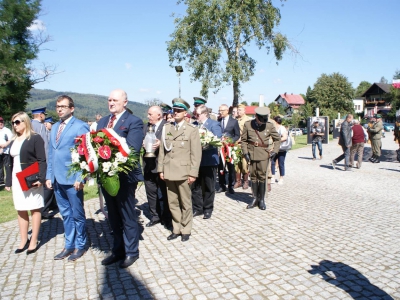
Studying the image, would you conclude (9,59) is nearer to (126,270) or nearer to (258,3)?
(258,3)

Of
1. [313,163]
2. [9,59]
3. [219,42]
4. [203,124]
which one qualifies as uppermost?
[219,42]

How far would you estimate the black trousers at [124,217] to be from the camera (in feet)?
14.9

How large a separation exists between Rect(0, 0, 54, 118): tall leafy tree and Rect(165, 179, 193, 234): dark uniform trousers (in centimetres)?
2016

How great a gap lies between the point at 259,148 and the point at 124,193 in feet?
11.5

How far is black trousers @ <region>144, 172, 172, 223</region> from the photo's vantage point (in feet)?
20.5

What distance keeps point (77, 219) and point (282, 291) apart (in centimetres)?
285

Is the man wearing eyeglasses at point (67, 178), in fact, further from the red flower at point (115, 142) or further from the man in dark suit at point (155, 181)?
the man in dark suit at point (155, 181)

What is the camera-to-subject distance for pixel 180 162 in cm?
532

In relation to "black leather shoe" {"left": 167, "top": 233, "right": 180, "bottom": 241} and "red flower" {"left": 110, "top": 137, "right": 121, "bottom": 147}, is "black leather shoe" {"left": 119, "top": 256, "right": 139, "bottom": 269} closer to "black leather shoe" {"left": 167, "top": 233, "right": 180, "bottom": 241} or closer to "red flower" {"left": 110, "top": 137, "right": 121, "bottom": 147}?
"black leather shoe" {"left": 167, "top": 233, "right": 180, "bottom": 241}

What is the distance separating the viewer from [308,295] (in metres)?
3.67

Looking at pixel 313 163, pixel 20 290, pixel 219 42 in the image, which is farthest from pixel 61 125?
pixel 219 42

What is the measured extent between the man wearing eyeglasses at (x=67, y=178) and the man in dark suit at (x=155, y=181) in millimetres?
1548

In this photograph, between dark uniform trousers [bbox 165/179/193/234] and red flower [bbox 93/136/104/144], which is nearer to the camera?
red flower [bbox 93/136/104/144]

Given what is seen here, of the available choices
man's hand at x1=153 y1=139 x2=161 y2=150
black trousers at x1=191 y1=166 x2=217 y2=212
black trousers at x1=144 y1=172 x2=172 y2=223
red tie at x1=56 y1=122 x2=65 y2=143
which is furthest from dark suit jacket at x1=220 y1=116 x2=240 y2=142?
red tie at x1=56 y1=122 x2=65 y2=143
